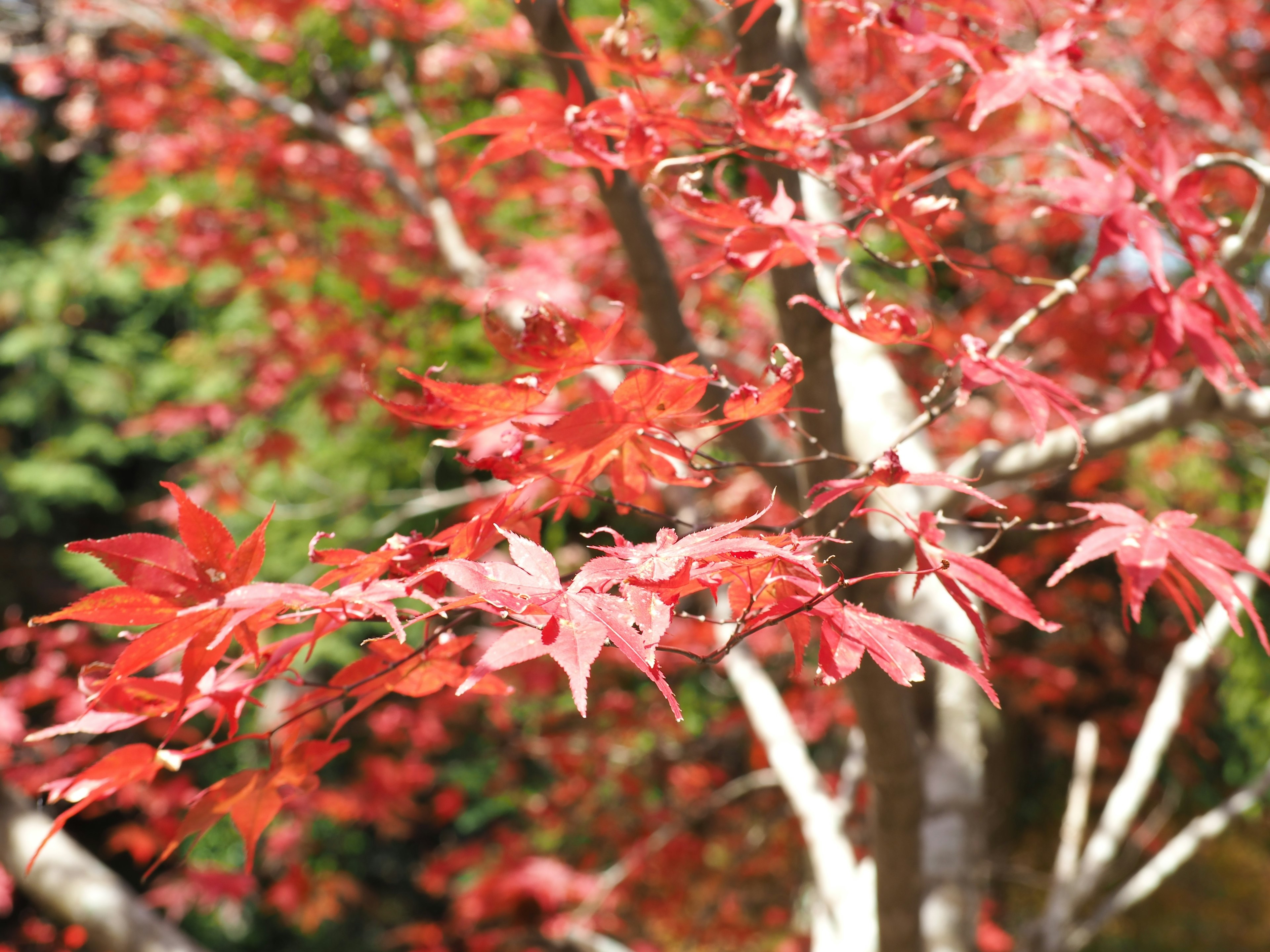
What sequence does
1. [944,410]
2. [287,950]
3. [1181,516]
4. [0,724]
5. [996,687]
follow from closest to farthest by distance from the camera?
1. [1181,516]
2. [944,410]
3. [0,724]
4. [996,687]
5. [287,950]

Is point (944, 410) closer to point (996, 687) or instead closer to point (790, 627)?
point (790, 627)

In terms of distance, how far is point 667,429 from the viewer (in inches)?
33.1

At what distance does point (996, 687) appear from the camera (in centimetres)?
423

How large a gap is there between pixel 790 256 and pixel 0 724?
6.82 ft

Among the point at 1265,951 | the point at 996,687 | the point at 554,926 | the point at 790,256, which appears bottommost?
the point at 1265,951

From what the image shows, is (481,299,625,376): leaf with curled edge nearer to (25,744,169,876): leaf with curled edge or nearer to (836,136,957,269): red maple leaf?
(836,136,957,269): red maple leaf

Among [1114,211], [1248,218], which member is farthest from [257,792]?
[1248,218]

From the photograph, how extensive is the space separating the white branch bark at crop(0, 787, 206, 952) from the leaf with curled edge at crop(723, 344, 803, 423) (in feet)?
4.86

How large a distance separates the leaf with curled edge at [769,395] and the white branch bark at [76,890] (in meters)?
1.48

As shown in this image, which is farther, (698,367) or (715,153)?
(715,153)

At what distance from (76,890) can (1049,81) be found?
1.96 meters

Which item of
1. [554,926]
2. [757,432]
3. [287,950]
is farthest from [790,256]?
[287,950]

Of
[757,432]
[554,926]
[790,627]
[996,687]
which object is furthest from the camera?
A: [996,687]

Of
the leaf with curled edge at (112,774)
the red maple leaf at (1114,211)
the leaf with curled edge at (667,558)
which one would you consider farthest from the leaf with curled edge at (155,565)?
the red maple leaf at (1114,211)
